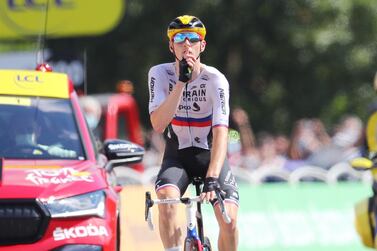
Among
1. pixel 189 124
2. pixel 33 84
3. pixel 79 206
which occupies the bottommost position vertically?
pixel 79 206

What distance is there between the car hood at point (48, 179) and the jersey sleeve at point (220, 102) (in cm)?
105

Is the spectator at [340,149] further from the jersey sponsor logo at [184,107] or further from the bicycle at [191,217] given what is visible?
the bicycle at [191,217]

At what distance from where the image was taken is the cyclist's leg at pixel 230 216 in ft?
26.8

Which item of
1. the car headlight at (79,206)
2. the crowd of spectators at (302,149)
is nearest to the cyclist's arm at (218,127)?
the car headlight at (79,206)

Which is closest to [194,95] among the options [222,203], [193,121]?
[193,121]

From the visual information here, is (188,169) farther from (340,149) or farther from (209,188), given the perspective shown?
(340,149)

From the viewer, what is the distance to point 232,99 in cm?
3259

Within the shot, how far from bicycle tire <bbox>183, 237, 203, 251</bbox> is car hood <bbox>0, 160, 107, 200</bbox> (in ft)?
3.27

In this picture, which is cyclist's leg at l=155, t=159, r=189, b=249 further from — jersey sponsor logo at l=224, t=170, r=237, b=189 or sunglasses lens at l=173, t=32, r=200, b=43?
sunglasses lens at l=173, t=32, r=200, b=43

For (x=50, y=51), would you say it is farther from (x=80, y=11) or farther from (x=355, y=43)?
(x=355, y=43)

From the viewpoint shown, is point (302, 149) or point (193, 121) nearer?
point (193, 121)

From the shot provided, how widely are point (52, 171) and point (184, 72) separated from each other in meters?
1.48

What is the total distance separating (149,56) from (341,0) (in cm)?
513

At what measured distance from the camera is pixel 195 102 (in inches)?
332
